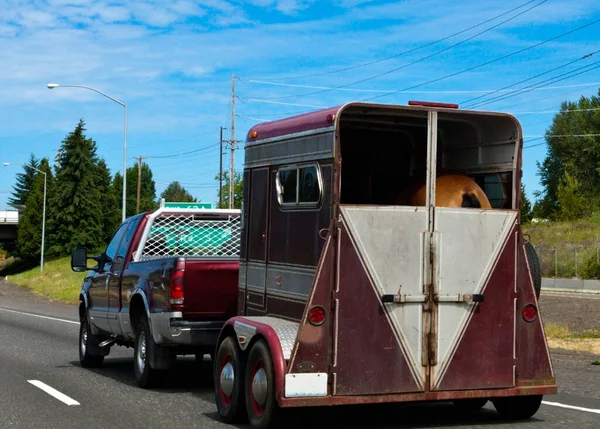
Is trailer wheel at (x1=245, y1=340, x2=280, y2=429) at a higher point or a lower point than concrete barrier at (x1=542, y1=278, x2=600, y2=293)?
higher

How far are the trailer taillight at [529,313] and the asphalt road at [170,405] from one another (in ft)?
3.17

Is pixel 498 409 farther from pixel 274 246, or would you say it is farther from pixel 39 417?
pixel 39 417

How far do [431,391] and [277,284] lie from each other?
1638 mm

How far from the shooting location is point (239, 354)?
920 cm

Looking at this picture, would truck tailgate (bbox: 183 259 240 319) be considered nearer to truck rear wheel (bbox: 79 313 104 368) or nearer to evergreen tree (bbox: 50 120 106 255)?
truck rear wheel (bbox: 79 313 104 368)

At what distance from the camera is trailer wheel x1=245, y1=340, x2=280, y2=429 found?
334 inches

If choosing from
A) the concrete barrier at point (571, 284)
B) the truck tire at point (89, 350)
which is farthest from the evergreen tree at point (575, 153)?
the truck tire at point (89, 350)

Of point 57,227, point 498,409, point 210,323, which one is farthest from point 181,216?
point 57,227

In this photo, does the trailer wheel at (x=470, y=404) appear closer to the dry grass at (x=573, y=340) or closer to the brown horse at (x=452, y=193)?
the brown horse at (x=452, y=193)

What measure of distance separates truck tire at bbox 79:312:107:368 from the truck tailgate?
3710mm

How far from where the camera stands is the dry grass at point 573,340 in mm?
17466

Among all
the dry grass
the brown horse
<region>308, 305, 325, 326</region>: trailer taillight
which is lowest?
the dry grass

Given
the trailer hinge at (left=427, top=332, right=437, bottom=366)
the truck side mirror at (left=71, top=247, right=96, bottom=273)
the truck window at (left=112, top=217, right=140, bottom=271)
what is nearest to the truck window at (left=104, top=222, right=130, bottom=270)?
the truck window at (left=112, top=217, right=140, bottom=271)

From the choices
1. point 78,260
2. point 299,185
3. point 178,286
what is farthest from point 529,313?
point 78,260
